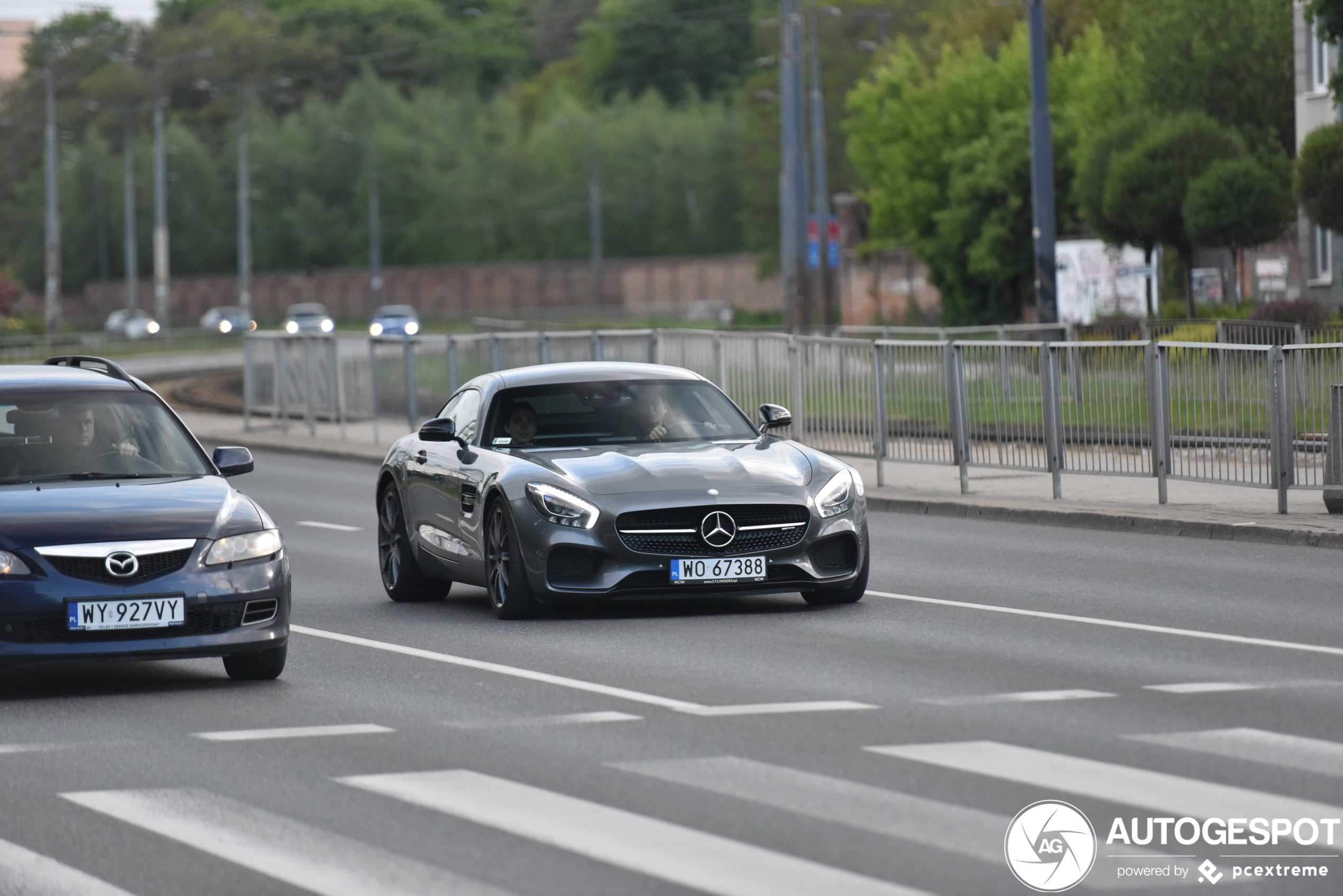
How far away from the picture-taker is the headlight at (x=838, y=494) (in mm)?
12984

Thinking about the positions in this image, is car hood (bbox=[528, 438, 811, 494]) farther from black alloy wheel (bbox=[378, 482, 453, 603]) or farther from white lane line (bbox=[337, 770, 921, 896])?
white lane line (bbox=[337, 770, 921, 896])

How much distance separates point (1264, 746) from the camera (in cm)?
838

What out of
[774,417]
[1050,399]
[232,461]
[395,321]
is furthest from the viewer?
[395,321]

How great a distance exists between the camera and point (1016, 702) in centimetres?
962

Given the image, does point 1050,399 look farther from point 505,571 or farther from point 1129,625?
point 505,571

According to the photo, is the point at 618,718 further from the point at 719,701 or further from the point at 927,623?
the point at 927,623

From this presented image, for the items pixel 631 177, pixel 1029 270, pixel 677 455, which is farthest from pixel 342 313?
pixel 677 455

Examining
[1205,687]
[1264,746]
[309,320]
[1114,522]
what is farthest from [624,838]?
[309,320]

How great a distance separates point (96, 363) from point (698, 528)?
3.28 meters

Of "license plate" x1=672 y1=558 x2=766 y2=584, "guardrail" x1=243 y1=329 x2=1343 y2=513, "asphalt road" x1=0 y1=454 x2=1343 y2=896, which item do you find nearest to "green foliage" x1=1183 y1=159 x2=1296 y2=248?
"guardrail" x1=243 y1=329 x2=1343 y2=513

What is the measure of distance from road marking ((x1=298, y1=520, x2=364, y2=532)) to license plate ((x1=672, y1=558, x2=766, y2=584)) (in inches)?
316

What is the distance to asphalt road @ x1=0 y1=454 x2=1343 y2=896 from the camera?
6734 mm

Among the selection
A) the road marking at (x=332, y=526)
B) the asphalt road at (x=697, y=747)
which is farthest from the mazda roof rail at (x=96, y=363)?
the road marking at (x=332, y=526)

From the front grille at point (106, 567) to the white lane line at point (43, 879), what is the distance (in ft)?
10.7
